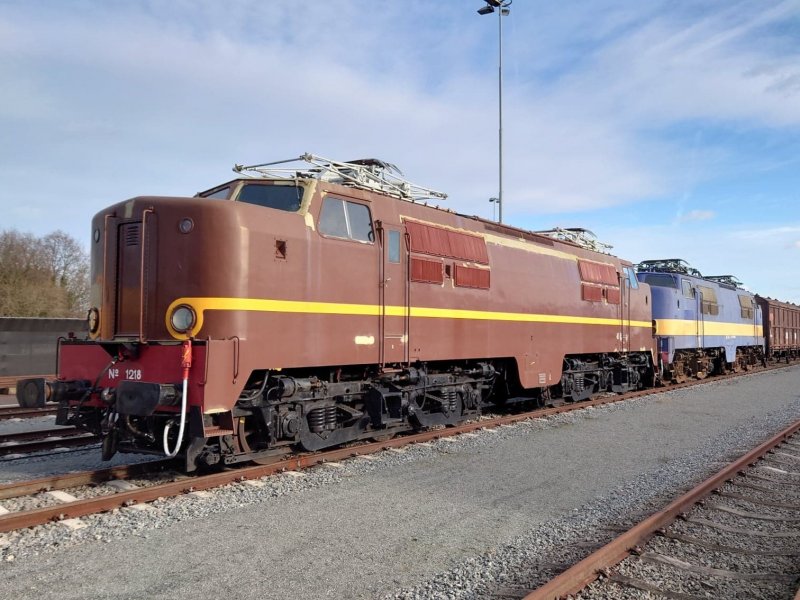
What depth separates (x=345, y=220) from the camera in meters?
8.31

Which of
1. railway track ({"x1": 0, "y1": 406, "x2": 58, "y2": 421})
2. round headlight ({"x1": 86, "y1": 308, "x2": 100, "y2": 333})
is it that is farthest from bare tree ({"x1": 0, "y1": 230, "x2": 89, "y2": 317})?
round headlight ({"x1": 86, "y1": 308, "x2": 100, "y2": 333})

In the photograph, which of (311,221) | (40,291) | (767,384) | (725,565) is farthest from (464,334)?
(40,291)

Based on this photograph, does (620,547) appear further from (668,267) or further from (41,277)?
(41,277)

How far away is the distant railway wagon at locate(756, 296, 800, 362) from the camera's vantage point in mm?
32312

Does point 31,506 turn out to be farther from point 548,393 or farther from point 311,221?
point 548,393

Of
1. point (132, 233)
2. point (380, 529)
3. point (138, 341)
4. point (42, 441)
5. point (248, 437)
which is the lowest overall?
point (380, 529)

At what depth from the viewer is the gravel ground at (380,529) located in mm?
4453

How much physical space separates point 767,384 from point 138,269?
68.9 ft

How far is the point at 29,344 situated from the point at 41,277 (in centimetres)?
1893

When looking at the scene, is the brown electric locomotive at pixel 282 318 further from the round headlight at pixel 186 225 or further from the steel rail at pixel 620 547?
the steel rail at pixel 620 547

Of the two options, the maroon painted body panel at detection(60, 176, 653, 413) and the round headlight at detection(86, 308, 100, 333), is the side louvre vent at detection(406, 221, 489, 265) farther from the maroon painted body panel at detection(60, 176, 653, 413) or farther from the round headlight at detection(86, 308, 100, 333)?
the round headlight at detection(86, 308, 100, 333)

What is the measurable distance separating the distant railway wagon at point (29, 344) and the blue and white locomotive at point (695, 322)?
58.6 feet

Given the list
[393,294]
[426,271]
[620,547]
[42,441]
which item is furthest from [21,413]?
[620,547]

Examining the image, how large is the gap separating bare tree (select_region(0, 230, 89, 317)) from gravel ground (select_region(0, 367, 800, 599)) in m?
27.2
